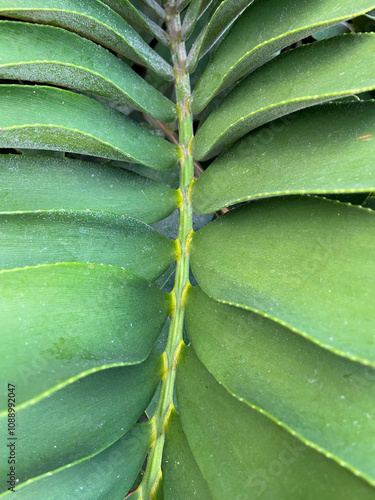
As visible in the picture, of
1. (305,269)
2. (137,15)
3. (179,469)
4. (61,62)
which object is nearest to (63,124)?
(61,62)

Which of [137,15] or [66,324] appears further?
[137,15]

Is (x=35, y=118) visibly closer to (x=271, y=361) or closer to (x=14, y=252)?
(x=14, y=252)

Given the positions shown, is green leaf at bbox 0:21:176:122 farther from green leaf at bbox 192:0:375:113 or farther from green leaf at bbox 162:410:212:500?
green leaf at bbox 162:410:212:500

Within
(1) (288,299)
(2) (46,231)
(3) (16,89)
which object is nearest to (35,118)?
(3) (16,89)

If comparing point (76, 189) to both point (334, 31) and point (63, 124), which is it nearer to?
point (63, 124)

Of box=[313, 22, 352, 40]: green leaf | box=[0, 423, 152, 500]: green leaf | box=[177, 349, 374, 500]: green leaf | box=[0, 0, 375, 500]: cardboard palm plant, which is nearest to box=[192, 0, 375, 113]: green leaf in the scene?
box=[0, 0, 375, 500]: cardboard palm plant

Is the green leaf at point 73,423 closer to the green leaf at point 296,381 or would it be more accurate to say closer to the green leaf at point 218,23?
the green leaf at point 296,381

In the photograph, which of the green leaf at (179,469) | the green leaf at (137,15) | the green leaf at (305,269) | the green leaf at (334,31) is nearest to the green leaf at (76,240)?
the green leaf at (305,269)
